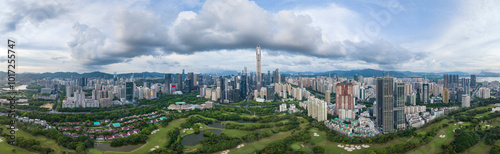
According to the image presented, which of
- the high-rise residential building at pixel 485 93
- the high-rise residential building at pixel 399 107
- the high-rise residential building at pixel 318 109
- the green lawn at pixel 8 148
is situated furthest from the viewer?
the high-rise residential building at pixel 485 93

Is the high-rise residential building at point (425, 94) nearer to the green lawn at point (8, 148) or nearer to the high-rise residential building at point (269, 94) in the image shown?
the high-rise residential building at point (269, 94)

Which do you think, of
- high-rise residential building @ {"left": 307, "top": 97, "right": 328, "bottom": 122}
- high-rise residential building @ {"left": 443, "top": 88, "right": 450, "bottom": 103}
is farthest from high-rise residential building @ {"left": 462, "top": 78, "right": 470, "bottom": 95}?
high-rise residential building @ {"left": 307, "top": 97, "right": 328, "bottom": 122}

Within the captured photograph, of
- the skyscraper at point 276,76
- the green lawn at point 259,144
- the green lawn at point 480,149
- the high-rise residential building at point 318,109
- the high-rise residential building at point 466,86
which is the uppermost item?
the skyscraper at point 276,76

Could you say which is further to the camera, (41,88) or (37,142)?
(41,88)

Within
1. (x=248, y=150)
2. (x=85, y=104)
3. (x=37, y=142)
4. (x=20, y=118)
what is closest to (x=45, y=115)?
(x=20, y=118)

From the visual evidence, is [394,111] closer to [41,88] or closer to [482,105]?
[482,105]

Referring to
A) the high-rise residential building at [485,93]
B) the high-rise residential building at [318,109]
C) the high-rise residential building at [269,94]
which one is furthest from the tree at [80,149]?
the high-rise residential building at [485,93]

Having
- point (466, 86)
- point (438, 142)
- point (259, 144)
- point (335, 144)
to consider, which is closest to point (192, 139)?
point (259, 144)

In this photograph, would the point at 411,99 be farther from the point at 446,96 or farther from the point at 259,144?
the point at 259,144
